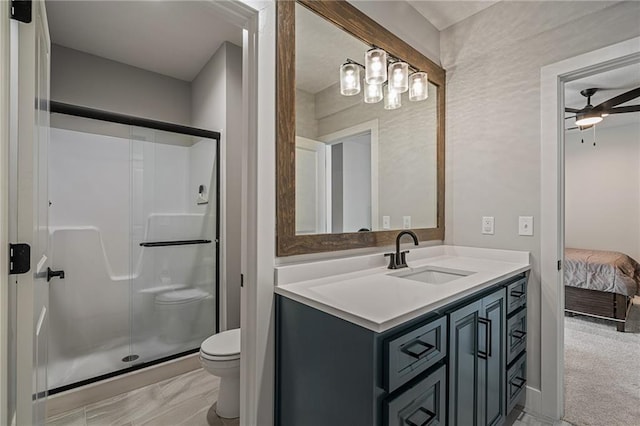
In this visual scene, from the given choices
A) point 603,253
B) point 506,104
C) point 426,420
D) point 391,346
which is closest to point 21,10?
point 391,346

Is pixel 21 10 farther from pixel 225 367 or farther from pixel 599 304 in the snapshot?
pixel 599 304

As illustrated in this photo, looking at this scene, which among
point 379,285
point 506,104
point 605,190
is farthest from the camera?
point 605,190

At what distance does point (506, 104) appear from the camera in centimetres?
206

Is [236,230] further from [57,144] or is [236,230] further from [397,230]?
[57,144]

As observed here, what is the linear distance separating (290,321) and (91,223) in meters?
2.27

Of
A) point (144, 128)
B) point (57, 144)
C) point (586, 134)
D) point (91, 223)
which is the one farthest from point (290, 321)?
point (586, 134)

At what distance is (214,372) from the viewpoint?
5.74 feet

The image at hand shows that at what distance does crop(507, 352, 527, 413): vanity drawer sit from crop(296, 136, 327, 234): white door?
1.30 meters

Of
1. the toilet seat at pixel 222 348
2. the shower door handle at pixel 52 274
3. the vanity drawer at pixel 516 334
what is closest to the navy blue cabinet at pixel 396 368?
the vanity drawer at pixel 516 334

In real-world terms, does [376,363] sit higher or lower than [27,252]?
lower

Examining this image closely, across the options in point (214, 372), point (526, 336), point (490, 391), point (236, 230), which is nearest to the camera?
point (490, 391)

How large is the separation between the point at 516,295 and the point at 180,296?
246cm

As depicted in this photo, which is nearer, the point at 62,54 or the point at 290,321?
the point at 290,321

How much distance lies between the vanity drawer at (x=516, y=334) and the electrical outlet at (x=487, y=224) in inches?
20.8
